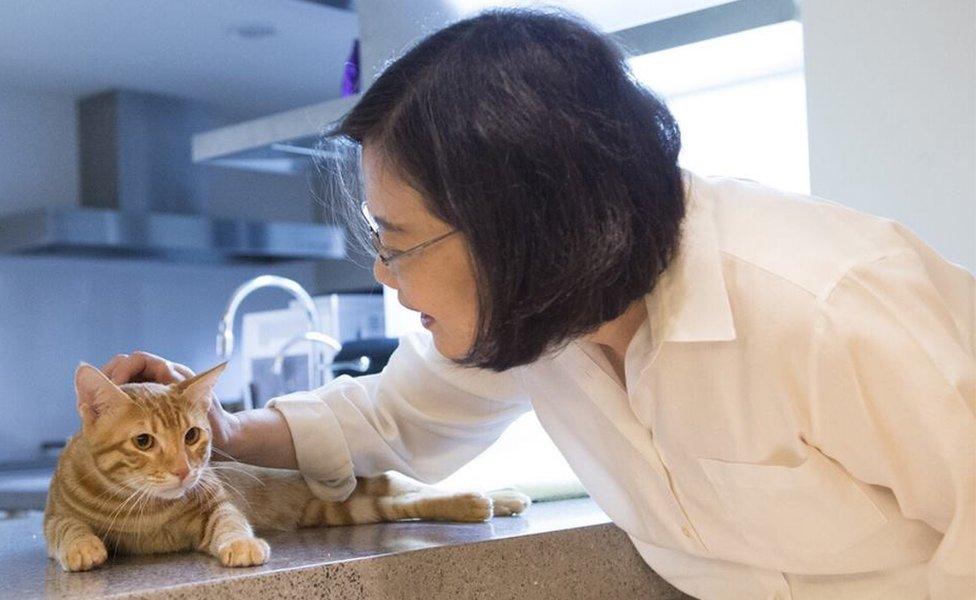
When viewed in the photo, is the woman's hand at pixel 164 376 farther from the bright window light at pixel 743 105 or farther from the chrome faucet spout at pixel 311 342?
the chrome faucet spout at pixel 311 342

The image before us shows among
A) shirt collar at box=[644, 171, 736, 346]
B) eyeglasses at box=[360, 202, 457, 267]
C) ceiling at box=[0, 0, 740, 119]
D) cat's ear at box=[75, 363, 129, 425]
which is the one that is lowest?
cat's ear at box=[75, 363, 129, 425]

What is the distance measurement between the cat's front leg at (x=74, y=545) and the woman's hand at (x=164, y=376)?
0.17 metres

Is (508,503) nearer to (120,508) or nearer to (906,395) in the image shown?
(120,508)

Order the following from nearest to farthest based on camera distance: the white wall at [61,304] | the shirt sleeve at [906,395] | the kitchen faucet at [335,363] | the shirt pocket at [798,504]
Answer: the shirt sleeve at [906,395] < the shirt pocket at [798,504] < the kitchen faucet at [335,363] < the white wall at [61,304]

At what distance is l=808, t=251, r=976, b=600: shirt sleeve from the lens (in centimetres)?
87

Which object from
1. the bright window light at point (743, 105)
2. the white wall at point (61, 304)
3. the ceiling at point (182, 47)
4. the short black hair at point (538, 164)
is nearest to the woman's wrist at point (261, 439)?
the short black hair at point (538, 164)

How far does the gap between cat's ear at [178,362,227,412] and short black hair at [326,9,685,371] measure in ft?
1.08

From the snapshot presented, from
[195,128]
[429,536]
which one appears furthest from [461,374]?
[195,128]

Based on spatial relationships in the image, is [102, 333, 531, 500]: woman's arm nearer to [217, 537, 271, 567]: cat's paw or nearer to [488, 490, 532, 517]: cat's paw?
[488, 490, 532, 517]: cat's paw

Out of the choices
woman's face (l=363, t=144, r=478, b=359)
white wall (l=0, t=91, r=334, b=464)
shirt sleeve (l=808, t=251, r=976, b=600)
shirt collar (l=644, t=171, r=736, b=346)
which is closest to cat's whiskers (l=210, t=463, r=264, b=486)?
woman's face (l=363, t=144, r=478, b=359)

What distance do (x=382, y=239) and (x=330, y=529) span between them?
15.9 inches

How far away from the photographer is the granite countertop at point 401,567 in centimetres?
91

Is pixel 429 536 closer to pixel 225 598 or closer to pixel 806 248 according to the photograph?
pixel 225 598

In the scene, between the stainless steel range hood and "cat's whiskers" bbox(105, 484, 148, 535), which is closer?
"cat's whiskers" bbox(105, 484, 148, 535)
